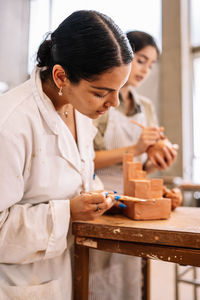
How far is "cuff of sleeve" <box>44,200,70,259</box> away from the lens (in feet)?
3.01

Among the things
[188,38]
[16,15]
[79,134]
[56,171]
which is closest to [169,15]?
[188,38]

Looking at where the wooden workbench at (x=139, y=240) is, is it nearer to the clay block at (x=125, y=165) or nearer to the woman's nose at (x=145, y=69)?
the clay block at (x=125, y=165)

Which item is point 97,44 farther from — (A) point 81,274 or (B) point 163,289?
(B) point 163,289

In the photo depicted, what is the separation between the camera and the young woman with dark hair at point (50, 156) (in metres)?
0.89

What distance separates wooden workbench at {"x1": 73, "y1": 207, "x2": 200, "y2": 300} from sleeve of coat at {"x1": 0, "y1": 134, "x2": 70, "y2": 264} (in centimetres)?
10

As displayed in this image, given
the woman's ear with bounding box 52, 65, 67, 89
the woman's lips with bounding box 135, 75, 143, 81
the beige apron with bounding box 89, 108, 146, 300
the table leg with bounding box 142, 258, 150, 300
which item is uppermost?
the woman's lips with bounding box 135, 75, 143, 81

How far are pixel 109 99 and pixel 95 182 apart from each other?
50 centimetres

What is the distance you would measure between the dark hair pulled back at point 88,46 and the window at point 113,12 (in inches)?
89.5

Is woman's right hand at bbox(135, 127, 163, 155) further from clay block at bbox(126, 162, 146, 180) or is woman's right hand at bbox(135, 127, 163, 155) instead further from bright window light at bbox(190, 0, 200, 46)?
bright window light at bbox(190, 0, 200, 46)

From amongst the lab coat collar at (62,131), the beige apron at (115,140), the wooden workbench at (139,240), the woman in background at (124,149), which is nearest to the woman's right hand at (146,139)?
the woman in background at (124,149)

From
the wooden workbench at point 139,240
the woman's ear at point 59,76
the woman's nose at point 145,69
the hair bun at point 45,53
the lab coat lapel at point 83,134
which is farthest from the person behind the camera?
the woman's nose at point 145,69

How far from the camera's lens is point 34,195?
0.97 m

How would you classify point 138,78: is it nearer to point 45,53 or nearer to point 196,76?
point 45,53

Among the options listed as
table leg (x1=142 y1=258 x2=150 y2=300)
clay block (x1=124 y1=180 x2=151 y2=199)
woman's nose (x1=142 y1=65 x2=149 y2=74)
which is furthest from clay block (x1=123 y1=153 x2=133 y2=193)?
woman's nose (x1=142 y1=65 x2=149 y2=74)
